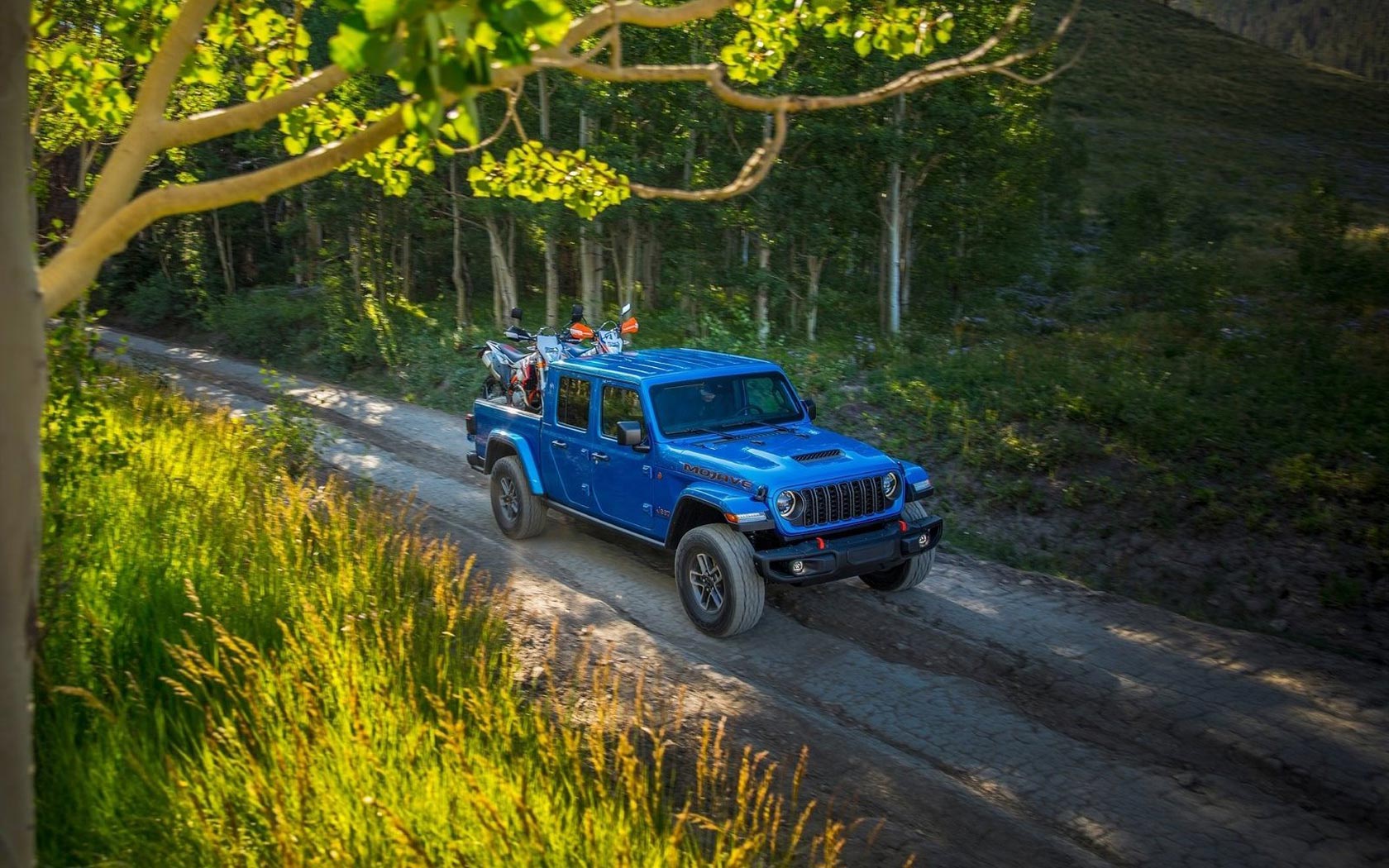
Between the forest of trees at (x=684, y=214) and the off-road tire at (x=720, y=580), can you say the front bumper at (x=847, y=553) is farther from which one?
the forest of trees at (x=684, y=214)

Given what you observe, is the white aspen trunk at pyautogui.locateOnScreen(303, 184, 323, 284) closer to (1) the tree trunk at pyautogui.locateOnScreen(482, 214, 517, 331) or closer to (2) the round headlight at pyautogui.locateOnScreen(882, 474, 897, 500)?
(1) the tree trunk at pyautogui.locateOnScreen(482, 214, 517, 331)

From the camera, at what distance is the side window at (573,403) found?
8695 mm

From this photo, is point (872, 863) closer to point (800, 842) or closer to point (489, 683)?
point (800, 842)

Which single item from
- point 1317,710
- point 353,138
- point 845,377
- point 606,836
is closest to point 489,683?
point 606,836

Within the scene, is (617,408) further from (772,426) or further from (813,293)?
(813,293)

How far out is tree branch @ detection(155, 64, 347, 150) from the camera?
3.75 meters

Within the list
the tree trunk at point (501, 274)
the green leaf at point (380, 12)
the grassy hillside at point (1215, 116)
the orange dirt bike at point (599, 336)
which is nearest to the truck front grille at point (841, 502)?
the orange dirt bike at point (599, 336)

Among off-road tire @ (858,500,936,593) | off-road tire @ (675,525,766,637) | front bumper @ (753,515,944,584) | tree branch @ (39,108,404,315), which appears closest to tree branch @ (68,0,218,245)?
tree branch @ (39,108,404,315)

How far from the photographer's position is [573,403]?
29.0ft

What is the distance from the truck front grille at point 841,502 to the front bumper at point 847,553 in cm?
15

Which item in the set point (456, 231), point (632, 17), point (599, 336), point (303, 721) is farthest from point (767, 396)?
point (456, 231)

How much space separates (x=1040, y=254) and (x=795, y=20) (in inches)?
999

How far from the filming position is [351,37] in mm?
2926

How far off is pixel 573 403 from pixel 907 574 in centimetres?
321
